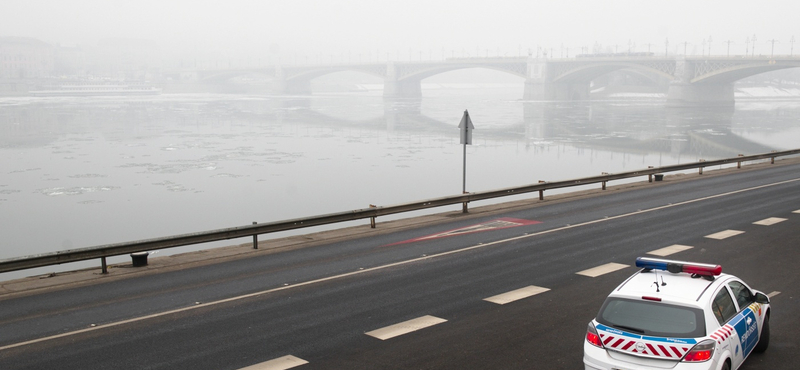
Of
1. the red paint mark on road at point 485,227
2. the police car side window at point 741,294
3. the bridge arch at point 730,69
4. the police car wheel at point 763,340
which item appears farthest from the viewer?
the bridge arch at point 730,69

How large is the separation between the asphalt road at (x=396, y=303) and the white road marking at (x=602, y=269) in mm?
178

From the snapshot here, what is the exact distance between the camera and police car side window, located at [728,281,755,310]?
9.02 meters

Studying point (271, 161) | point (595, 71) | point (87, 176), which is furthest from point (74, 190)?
point (595, 71)

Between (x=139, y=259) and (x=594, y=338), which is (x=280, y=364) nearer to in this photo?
(x=594, y=338)

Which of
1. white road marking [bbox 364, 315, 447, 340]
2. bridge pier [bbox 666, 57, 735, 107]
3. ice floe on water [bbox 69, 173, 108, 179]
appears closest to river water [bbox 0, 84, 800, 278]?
ice floe on water [bbox 69, 173, 108, 179]

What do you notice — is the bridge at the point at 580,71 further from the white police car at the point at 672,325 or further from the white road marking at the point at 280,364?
the white road marking at the point at 280,364

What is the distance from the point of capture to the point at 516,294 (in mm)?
12789

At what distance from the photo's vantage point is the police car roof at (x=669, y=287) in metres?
8.17

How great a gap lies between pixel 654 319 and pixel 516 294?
483 cm

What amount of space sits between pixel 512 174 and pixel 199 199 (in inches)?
699

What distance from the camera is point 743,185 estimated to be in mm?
27766

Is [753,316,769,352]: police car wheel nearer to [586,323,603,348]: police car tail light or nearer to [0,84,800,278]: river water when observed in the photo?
[586,323,603,348]: police car tail light

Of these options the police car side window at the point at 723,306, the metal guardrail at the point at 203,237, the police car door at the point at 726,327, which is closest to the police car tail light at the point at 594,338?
the police car door at the point at 726,327

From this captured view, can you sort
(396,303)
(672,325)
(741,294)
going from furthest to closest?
(396,303) → (741,294) → (672,325)
